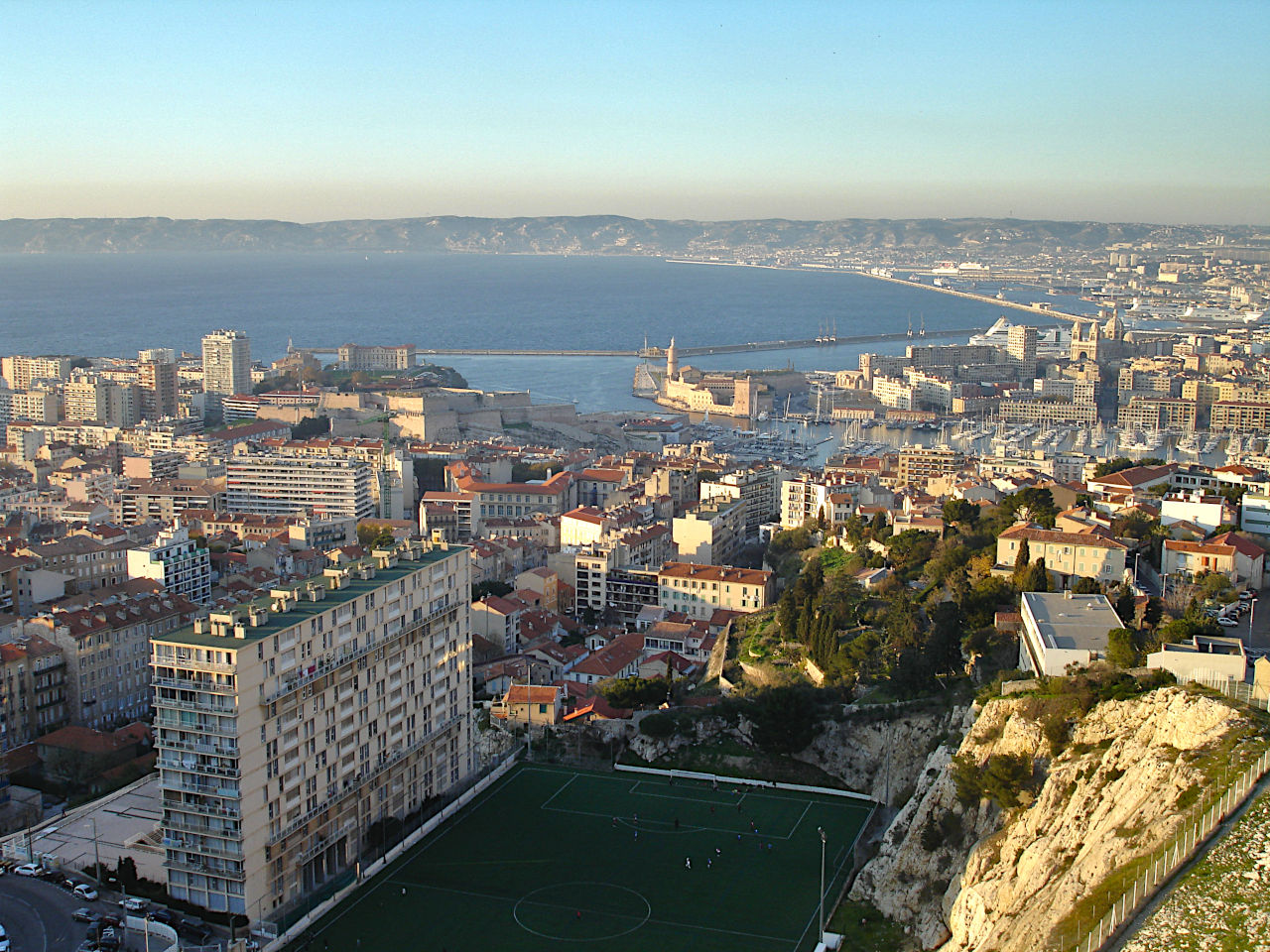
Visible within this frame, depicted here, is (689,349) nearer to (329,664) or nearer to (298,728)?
(329,664)

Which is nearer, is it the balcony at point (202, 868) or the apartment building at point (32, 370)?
the balcony at point (202, 868)

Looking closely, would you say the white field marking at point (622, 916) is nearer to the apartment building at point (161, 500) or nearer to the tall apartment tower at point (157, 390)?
the apartment building at point (161, 500)

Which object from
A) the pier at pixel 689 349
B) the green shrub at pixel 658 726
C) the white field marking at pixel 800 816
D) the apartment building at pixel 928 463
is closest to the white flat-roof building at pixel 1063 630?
the white field marking at pixel 800 816

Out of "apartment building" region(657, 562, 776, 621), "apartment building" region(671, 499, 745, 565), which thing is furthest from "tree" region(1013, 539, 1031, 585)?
"apartment building" region(671, 499, 745, 565)

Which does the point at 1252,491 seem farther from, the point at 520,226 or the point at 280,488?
the point at 520,226

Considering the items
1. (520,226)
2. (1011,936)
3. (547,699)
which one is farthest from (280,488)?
(520,226)
